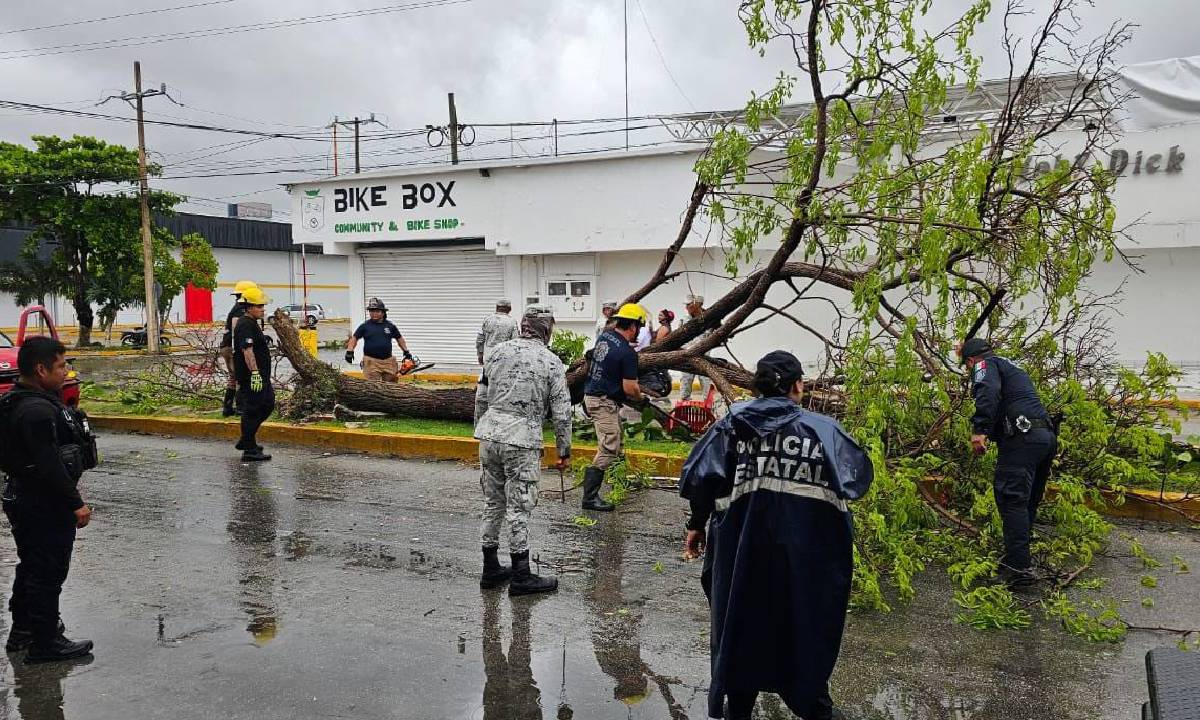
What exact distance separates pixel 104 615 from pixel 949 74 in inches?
252

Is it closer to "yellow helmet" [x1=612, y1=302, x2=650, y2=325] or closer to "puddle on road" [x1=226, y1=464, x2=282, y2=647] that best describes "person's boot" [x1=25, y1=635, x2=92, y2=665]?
"puddle on road" [x1=226, y1=464, x2=282, y2=647]

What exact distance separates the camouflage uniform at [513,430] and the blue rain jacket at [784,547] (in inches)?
82.7

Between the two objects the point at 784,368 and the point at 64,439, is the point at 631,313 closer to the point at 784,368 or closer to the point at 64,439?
the point at 784,368

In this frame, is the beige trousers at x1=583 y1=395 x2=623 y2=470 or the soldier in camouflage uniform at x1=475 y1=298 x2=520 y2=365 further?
the beige trousers at x1=583 y1=395 x2=623 y2=470

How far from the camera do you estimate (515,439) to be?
575 cm

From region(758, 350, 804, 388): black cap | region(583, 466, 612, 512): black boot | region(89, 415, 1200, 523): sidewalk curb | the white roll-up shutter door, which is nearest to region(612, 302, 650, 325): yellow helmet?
region(583, 466, 612, 512): black boot

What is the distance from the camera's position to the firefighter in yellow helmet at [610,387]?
7.91m

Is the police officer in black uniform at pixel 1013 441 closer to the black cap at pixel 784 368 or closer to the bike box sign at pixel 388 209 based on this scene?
the black cap at pixel 784 368

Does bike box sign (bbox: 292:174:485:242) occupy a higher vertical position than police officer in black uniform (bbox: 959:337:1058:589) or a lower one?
higher

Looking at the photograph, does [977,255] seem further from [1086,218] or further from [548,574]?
[548,574]

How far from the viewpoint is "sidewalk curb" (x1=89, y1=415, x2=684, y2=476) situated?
9.51m

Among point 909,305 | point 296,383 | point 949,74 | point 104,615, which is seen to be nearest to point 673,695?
point 104,615

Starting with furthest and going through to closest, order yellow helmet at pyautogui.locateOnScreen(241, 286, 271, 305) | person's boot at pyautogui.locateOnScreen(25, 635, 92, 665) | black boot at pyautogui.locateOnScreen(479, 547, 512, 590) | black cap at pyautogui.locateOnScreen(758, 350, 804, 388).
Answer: yellow helmet at pyautogui.locateOnScreen(241, 286, 271, 305)
black boot at pyautogui.locateOnScreen(479, 547, 512, 590)
person's boot at pyautogui.locateOnScreen(25, 635, 92, 665)
black cap at pyautogui.locateOnScreen(758, 350, 804, 388)

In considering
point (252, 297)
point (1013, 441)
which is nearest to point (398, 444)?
point (252, 297)
